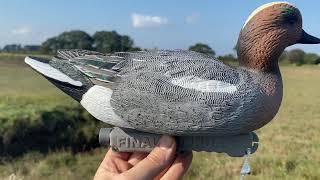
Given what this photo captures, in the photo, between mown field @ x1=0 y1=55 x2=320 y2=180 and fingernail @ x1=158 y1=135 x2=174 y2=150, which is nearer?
fingernail @ x1=158 y1=135 x2=174 y2=150

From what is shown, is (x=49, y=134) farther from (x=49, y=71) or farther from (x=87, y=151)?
(x=49, y=71)

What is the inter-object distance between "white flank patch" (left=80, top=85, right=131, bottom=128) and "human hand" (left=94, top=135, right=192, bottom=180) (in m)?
0.10

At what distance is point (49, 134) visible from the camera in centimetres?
634

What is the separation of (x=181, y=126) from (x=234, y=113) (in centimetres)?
12

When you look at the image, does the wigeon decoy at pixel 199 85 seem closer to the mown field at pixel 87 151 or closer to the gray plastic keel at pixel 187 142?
the gray plastic keel at pixel 187 142

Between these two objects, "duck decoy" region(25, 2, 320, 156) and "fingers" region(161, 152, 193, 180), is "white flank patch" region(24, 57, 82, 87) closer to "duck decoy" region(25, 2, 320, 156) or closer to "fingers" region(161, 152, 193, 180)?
"duck decoy" region(25, 2, 320, 156)

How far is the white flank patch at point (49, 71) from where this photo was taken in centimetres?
128

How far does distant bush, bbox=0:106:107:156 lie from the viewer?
6000 millimetres

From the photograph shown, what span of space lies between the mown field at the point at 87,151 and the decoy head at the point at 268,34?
297cm

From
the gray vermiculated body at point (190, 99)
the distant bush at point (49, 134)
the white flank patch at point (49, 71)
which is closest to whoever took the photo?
the gray vermiculated body at point (190, 99)

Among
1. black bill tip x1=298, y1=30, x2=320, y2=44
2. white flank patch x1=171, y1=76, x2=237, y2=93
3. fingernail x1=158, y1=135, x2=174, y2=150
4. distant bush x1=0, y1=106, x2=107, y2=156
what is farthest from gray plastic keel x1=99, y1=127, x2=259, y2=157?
distant bush x1=0, y1=106, x2=107, y2=156

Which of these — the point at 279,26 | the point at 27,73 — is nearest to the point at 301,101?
the point at 27,73

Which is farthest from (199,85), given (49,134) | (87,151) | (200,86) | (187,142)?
(49,134)

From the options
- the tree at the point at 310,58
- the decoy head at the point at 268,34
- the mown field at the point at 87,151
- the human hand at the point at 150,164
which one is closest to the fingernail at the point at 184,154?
the human hand at the point at 150,164
